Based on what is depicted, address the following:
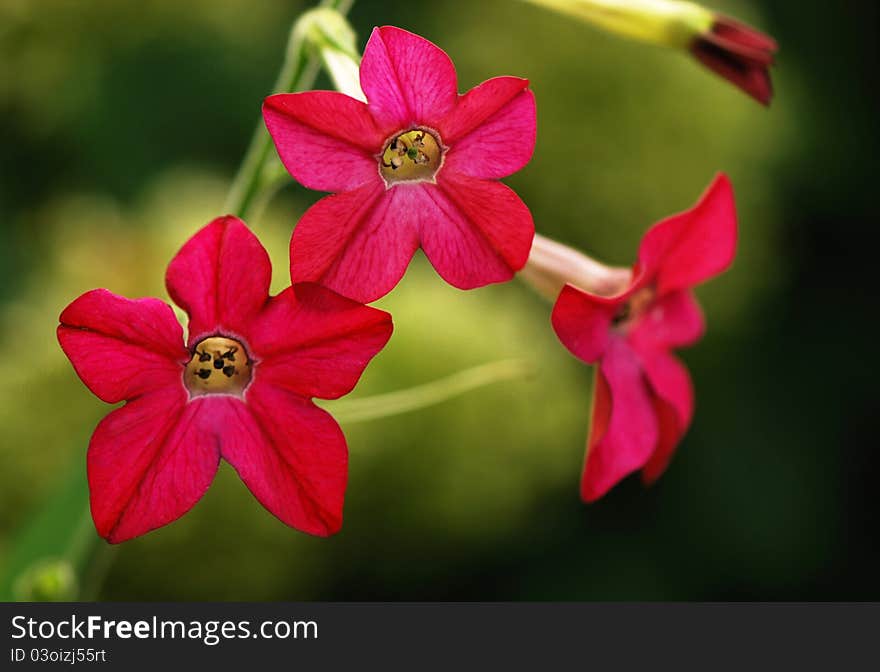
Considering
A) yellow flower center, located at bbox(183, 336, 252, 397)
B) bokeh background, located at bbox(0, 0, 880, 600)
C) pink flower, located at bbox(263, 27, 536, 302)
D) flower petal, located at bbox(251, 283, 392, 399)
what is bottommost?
flower petal, located at bbox(251, 283, 392, 399)

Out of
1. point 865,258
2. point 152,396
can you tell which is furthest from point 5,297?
point 865,258

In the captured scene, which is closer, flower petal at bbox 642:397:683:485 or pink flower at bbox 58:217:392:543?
pink flower at bbox 58:217:392:543

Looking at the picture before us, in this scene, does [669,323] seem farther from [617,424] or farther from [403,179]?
[403,179]

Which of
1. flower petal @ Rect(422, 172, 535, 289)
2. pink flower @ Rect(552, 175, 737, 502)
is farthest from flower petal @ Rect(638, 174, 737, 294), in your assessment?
flower petal @ Rect(422, 172, 535, 289)

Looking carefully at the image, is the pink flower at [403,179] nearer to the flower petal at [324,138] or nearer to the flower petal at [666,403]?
the flower petal at [324,138]

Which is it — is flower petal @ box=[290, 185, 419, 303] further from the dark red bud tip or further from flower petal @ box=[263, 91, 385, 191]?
the dark red bud tip

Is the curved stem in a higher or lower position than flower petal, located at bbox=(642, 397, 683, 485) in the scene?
higher

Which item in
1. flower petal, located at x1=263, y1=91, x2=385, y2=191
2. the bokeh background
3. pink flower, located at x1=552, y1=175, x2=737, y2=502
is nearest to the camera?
flower petal, located at x1=263, y1=91, x2=385, y2=191

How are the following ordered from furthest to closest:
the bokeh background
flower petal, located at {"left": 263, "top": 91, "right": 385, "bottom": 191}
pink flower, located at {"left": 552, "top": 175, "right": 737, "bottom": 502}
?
the bokeh background, pink flower, located at {"left": 552, "top": 175, "right": 737, "bottom": 502}, flower petal, located at {"left": 263, "top": 91, "right": 385, "bottom": 191}

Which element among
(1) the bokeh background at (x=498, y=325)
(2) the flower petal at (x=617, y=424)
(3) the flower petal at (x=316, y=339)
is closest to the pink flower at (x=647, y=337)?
(2) the flower petal at (x=617, y=424)
